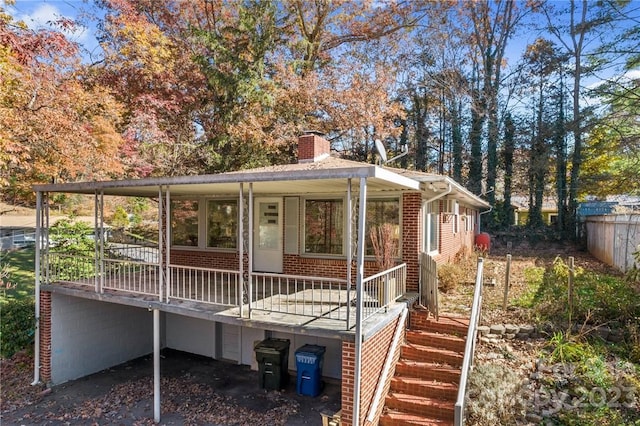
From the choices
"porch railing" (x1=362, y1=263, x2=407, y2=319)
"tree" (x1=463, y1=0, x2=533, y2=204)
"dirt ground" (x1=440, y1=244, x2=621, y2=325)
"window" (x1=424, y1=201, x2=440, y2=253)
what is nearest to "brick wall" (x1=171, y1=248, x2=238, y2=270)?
"porch railing" (x1=362, y1=263, x2=407, y2=319)

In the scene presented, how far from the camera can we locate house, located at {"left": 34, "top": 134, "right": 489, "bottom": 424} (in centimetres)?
633

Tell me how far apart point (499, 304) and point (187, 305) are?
692 cm

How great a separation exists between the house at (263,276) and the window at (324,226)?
0.03 metres

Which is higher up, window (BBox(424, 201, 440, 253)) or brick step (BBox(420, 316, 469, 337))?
window (BBox(424, 201, 440, 253))

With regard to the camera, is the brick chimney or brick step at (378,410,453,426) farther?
the brick chimney

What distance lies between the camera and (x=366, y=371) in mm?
6023

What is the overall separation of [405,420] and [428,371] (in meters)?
1.02

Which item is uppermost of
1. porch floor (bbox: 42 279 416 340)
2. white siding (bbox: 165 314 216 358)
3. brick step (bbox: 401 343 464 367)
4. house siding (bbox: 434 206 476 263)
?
house siding (bbox: 434 206 476 263)

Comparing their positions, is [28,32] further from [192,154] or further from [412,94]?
[412,94]

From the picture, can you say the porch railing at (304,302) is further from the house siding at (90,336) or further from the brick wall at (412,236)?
the house siding at (90,336)

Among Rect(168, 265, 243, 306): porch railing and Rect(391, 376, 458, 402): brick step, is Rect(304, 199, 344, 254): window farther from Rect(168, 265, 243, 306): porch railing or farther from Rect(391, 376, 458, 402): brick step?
Rect(391, 376, 458, 402): brick step

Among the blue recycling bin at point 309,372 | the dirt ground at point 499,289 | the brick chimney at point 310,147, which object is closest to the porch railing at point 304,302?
the blue recycling bin at point 309,372

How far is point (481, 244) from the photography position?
19.4m

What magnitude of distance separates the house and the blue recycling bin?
1.83 ft
